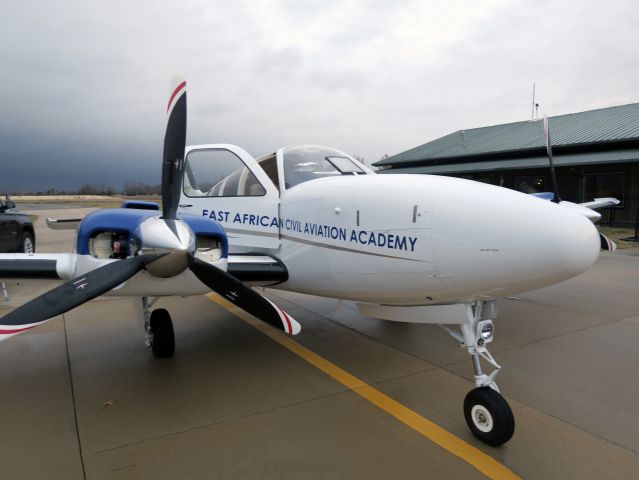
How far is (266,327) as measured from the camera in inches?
230

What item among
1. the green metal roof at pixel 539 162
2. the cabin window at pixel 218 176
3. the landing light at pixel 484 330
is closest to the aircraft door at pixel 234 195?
the cabin window at pixel 218 176

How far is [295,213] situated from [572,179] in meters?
20.9

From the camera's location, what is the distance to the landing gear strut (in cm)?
462

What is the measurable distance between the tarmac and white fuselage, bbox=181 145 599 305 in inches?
35.9

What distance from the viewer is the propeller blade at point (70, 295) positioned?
2865 millimetres

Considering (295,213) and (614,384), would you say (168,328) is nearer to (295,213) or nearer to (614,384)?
(295,213)

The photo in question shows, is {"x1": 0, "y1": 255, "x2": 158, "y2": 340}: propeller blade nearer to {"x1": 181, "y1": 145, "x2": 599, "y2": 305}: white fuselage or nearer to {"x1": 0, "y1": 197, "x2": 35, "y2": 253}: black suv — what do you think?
{"x1": 181, "y1": 145, "x2": 599, "y2": 305}: white fuselage

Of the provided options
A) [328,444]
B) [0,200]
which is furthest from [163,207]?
[0,200]

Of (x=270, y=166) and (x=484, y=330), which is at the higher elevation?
(x=270, y=166)

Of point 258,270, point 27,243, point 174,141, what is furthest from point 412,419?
point 27,243

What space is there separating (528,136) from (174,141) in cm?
2382

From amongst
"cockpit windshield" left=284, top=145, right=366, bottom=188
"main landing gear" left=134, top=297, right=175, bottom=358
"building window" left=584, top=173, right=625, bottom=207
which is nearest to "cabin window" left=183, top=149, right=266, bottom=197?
"cockpit windshield" left=284, top=145, right=366, bottom=188

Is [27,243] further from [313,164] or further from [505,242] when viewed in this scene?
[505,242]

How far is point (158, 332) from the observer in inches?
184
